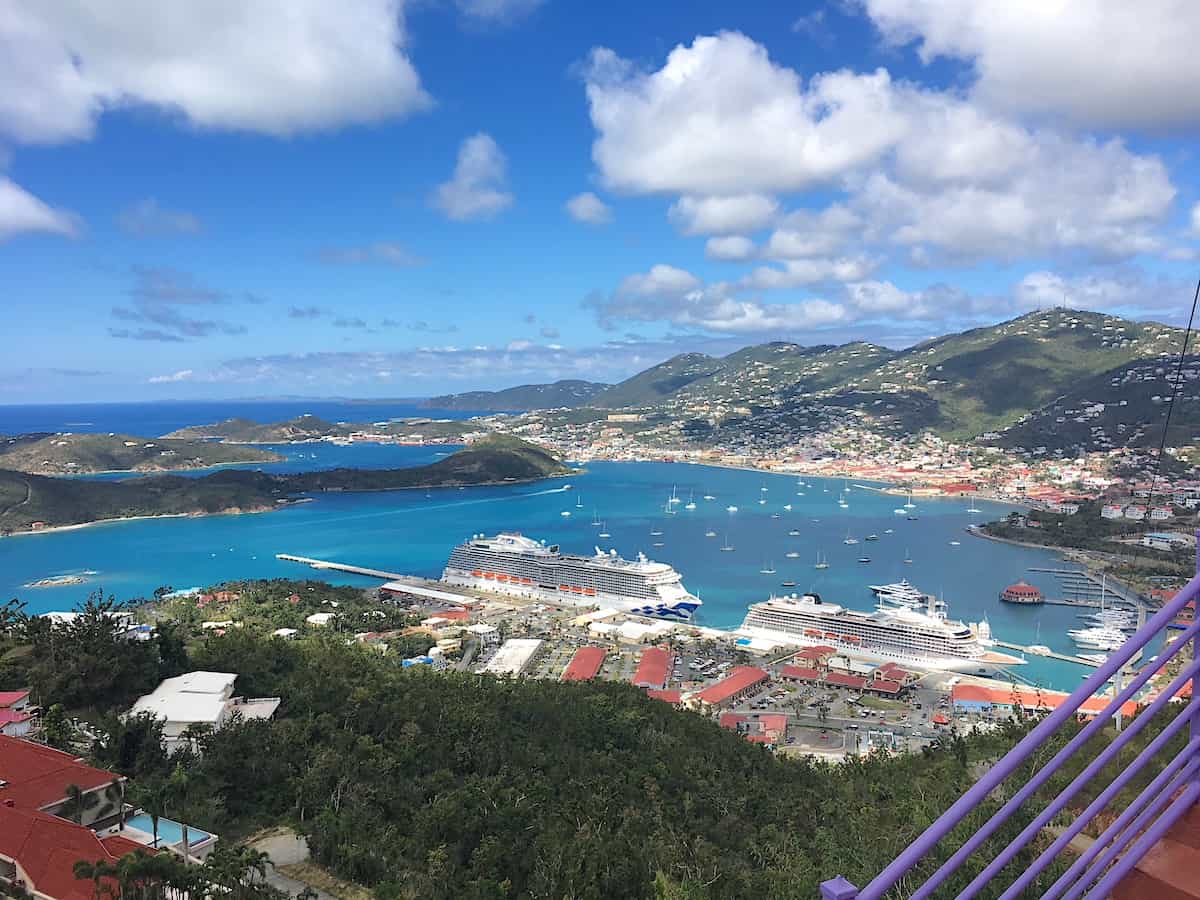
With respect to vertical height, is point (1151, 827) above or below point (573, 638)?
above

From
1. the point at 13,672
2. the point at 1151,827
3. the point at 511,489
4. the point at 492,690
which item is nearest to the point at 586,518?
the point at 511,489

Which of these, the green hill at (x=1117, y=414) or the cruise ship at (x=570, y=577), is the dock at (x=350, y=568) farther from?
the green hill at (x=1117, y=414)

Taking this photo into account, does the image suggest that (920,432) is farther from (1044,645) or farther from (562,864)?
(562,864)

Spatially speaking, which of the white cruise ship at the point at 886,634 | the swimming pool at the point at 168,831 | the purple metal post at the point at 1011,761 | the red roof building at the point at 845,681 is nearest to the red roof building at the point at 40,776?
the swimming pool at the point at 168,831

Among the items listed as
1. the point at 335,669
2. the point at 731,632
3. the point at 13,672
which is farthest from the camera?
the point at 731,632

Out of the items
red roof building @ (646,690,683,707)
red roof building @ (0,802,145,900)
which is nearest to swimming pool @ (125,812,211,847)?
red roof building @ (0,802,145,900)

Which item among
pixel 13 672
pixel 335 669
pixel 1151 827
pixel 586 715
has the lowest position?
pixel 586 715
